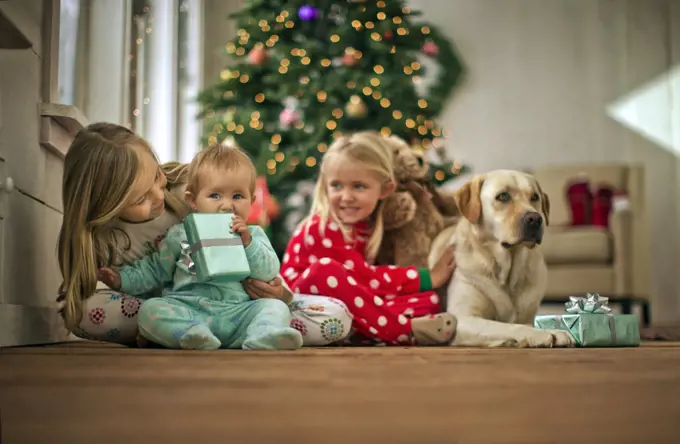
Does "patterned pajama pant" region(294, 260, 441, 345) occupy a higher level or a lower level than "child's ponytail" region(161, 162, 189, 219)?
lower

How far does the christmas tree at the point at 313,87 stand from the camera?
4160mm

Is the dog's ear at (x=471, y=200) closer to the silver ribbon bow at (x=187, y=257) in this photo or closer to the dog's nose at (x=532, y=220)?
the dog's nose at (x=532, y=220)

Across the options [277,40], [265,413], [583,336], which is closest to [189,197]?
[583,336]

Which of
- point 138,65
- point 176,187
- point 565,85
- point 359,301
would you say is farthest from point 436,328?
point 565,85

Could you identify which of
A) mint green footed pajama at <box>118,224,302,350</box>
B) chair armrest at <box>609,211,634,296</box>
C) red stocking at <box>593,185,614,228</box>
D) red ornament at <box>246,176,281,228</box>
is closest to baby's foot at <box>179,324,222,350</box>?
mint green footed pajama at <box>118,224,302,350</box>

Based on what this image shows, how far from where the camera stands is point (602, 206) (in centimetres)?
520

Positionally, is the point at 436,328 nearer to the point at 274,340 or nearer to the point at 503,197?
the point at 503,197

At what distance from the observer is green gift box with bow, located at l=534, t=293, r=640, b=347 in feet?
6.38

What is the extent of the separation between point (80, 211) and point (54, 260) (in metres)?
0.61

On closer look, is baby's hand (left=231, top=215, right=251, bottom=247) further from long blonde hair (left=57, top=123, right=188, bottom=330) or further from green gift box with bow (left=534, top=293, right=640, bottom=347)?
green gift box with bow (left=534, top=293, right=640, bottom=347)

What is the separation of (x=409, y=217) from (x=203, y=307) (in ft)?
2.73

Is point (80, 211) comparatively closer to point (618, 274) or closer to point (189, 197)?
point (189, 197)

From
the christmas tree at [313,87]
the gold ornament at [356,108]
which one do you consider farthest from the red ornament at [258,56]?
the gold ornament at [356,108]

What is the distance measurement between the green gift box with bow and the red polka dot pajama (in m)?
0.39
